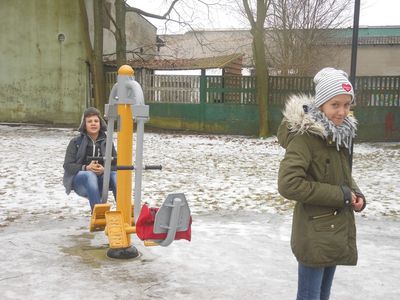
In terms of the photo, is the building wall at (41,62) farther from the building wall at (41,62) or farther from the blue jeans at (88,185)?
the blue jeans at (88,185)

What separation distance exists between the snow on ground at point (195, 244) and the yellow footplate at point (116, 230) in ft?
0.73

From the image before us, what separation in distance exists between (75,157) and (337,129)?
9.52 feet

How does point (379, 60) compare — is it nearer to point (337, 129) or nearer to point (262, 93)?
point (262, 93)

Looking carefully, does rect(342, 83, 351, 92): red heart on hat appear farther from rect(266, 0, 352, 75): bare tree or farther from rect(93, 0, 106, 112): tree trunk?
rect(266, 0, 352, 75): bare tree

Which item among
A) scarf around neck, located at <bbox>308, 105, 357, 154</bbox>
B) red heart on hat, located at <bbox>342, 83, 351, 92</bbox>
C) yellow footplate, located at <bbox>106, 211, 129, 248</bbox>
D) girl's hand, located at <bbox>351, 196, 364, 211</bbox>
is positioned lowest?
yellow footplate, located at <bbox>106, 211, 129, 248</bbox>

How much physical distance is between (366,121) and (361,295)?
40.0 feet

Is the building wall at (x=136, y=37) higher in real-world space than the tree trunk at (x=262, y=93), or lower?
higher

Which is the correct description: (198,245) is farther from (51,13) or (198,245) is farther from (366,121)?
(51,13)

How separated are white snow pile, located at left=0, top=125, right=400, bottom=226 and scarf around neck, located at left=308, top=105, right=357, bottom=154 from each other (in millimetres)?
3640

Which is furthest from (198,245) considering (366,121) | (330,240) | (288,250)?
(366,121)

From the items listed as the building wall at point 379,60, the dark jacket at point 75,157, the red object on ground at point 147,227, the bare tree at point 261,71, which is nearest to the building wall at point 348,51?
the building wall at point 379,60

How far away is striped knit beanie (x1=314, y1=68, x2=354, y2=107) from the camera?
2.59 meters

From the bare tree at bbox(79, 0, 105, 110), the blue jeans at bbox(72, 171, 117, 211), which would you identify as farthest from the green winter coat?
the bare tree at bbox(79, 0, 105, 110)

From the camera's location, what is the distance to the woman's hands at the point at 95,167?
4.76m
